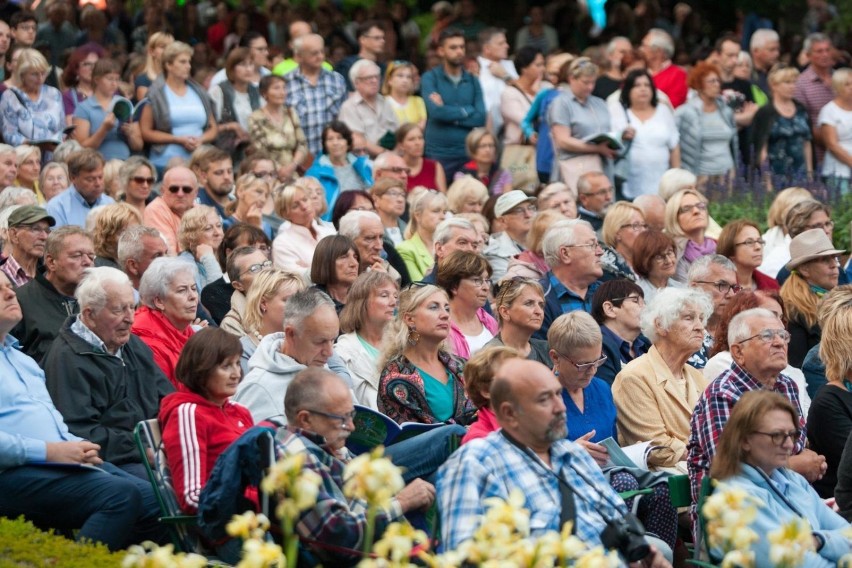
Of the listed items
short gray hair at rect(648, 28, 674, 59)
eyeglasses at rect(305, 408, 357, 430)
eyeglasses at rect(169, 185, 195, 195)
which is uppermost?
eyeglasses at rect(305, 408, 357, 430)

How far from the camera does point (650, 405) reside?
8.62m

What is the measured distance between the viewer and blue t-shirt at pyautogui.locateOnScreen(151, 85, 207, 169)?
49.2ft

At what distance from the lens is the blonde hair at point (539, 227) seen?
11.5 metres

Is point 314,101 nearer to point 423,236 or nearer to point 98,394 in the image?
point 423,236

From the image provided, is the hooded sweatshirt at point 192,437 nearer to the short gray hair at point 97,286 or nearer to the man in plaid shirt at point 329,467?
the man in plaid shirt at point 329,467

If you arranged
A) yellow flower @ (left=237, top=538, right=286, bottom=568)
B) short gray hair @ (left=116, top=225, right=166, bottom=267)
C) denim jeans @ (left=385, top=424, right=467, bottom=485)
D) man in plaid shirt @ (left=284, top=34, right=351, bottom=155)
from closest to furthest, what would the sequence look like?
yellow flower @ (left=237, top=538, right=286, bottom=568) < denim jeans @ (left=385, top=424, right=467, bottom=485) < short gray hair @ (left=116, top=225, right=166, bottom=267) < man in plaid shirt @ (left=284, top=34, right=351, bottom=155)

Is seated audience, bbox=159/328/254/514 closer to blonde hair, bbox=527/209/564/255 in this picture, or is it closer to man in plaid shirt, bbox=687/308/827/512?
man in plaid shirt, bbox=687/308/827/512

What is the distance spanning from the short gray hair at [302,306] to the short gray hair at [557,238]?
299 cm

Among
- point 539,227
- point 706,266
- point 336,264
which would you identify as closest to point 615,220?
point 539,227

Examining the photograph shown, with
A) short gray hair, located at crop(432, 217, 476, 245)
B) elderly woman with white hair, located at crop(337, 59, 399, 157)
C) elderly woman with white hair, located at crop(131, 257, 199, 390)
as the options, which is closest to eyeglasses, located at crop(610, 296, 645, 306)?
short gray hair, located at crop(432, 217, 476, 245)

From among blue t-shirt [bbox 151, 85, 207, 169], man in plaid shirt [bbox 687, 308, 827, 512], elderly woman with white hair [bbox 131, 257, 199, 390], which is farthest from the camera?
blue t-shirt [bbox 151, 85, 207, 169]

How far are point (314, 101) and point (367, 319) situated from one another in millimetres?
7508

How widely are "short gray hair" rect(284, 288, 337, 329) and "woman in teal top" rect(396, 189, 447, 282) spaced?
414 centimetres

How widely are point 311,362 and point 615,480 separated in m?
1.58
